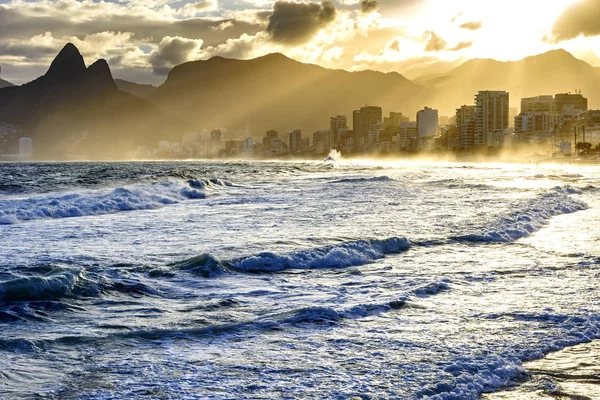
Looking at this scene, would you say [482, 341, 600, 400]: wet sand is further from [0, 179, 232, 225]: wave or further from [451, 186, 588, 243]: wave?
[0, 179, 232, 225]: wave

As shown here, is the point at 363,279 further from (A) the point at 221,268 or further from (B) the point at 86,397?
(B) the point at 86,397

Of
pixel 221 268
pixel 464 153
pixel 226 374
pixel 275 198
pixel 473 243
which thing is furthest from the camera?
pixel 464 153

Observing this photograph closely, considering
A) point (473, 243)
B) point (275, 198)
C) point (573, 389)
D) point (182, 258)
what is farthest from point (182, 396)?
point (275, 198)

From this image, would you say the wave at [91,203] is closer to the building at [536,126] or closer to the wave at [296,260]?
the wave at [296,260]

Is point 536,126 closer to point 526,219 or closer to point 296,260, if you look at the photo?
point 526,219

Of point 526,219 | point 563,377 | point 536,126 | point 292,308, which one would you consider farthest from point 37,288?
point 536,126

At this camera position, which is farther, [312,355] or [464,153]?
[464,153]
